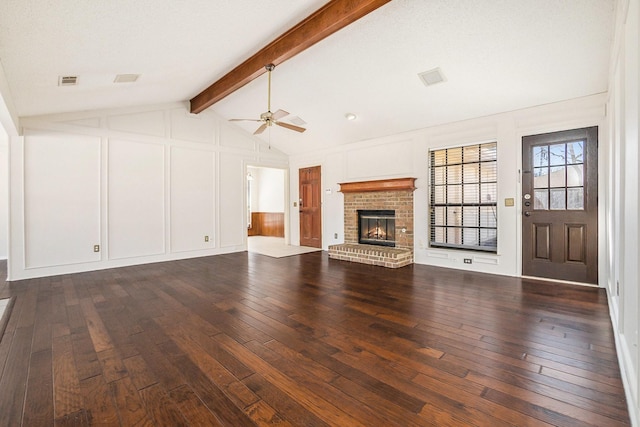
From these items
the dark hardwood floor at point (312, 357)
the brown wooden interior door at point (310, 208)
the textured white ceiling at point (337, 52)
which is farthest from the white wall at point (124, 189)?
the brown wooden interior door at point (310, 208)

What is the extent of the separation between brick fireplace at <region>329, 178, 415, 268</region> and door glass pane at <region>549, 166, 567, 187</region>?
6.71 ft

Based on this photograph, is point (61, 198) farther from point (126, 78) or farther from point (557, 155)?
point (557, 155)

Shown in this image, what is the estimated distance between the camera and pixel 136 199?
5656mm

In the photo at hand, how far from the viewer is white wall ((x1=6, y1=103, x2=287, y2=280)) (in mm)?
4688

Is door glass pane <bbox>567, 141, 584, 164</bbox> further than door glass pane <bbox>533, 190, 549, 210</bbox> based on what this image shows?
No

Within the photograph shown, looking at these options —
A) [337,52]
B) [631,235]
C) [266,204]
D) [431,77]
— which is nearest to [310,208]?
[266,204]

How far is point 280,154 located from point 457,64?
5.11m

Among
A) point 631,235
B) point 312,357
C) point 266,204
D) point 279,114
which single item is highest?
point 279,114

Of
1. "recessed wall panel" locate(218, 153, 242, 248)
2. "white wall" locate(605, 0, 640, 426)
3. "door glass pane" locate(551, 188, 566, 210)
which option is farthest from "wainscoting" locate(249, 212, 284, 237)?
"white wall" locate(605, 0, 640, 426)

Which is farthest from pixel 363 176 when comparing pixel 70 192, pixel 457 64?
pixel 70 192

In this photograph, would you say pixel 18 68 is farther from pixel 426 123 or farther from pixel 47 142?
pixel 426 123

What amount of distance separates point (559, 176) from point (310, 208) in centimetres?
501

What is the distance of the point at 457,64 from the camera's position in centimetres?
377

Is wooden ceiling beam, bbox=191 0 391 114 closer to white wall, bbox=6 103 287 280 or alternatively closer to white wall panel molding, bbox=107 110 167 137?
white wall panel molding, bbox=107 110 167 137
